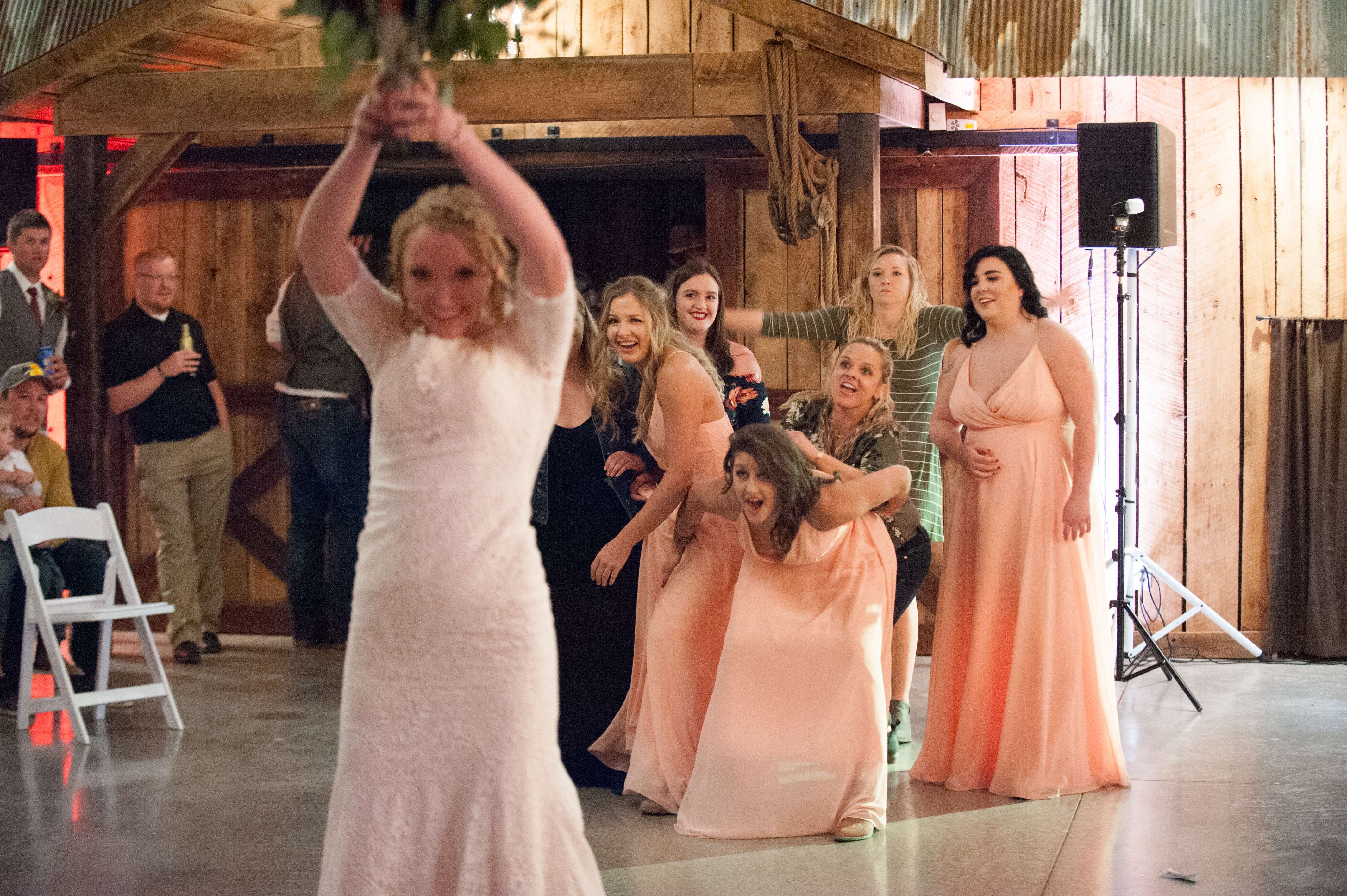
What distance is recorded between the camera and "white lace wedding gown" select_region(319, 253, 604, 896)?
2201 mm

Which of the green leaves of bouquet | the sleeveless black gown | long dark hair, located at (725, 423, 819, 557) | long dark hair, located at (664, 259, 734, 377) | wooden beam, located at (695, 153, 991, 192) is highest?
wooden beam, located at (695, 153, 991, 192)

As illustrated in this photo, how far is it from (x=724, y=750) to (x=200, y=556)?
427 centimetres

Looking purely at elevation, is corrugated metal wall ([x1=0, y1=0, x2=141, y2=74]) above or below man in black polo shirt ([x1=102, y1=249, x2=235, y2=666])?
above

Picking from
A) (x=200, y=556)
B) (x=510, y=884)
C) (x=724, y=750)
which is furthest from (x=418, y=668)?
(x=200, y=556)

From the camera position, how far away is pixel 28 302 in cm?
667

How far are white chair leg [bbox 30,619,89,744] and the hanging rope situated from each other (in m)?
3.32

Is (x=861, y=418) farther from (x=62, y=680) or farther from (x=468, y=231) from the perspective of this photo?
(x=62, y=680)

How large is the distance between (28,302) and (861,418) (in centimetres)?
453

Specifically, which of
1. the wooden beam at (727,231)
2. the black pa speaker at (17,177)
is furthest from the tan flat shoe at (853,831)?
the black pa speaker at (17,177)

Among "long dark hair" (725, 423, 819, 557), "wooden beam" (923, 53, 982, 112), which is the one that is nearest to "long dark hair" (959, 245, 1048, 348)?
"long dark hair" (725, 423, 819, 557)

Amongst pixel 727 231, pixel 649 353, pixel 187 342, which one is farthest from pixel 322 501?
pixel 649 353

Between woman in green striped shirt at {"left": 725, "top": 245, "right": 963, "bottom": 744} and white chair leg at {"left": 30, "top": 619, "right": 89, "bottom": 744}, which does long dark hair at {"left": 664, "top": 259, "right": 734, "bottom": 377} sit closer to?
woman in green striped shirt at {"left": 725, "top": 245, "right": 963, "bottom": 744}

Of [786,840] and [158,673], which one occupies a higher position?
[158,673]

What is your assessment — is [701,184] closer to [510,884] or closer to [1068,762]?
[1068,762]
